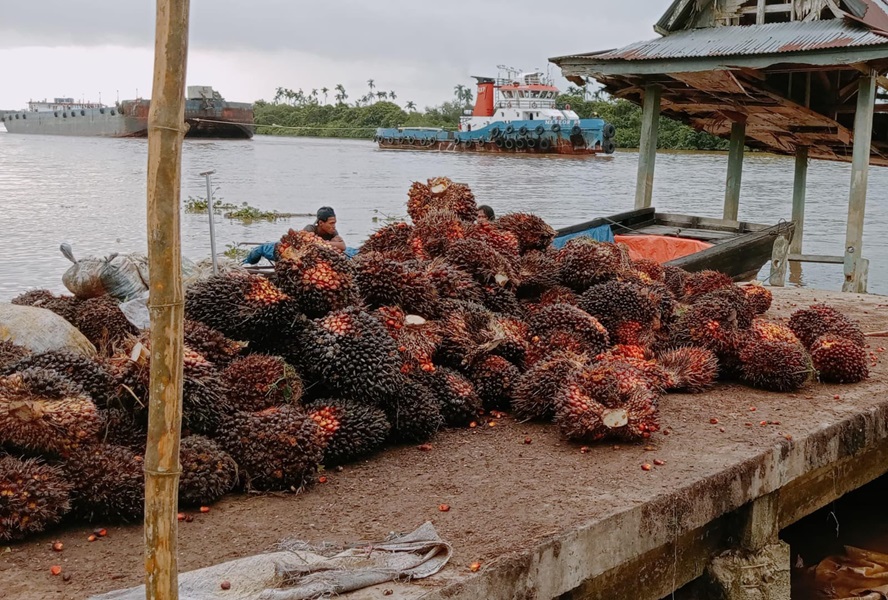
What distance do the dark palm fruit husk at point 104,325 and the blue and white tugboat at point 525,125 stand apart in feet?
146

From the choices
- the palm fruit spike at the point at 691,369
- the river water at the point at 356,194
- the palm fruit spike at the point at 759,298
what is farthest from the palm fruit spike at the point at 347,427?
the river water at the point at 356,194

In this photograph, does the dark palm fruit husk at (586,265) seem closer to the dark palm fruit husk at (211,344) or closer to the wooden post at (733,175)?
the dark palm fruit husk at (211,344)

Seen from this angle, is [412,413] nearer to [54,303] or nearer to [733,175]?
[54,303]

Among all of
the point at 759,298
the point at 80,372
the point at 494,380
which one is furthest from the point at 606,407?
the point at 759,298

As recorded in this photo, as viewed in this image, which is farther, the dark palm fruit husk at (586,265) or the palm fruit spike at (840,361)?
the dark palm fruit husk at (586,265)

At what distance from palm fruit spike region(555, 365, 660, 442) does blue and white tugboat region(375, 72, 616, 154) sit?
44.6 meters

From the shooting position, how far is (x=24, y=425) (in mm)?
2986

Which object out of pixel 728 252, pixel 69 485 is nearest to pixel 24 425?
pixel 69 485

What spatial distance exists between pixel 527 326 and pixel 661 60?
587cm

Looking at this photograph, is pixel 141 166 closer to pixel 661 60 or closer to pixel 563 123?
pixel 563 123

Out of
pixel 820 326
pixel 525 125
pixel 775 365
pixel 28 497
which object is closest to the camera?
pixel 28 497

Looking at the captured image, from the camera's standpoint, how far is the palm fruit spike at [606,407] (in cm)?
376

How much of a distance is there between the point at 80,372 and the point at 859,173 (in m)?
8.30

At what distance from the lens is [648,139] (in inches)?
420
